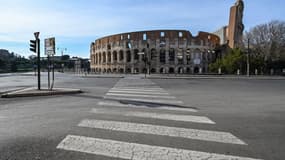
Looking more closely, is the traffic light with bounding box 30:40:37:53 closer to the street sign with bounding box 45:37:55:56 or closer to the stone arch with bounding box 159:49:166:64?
the street sign with bounding box 45:37:55:56

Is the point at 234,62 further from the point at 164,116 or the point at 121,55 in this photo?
the point at 164,116

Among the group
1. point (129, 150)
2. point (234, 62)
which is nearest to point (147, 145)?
point (129, 150)

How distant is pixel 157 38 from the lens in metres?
75.2

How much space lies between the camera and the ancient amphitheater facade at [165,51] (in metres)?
75.1

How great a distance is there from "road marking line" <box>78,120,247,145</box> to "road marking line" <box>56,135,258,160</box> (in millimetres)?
769

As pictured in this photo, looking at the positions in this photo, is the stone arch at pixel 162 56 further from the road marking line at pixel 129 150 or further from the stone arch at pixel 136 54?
the road marking line at pixel 129 150

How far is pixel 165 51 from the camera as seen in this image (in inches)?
2985

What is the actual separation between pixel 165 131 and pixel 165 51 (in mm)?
72260

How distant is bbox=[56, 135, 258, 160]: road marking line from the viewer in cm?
346

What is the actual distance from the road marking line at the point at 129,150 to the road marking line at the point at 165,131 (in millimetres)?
769

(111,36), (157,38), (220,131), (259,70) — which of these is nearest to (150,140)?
Answer: (220,131)

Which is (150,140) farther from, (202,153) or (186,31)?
(186,31)

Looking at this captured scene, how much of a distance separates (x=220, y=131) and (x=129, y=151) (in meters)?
2.37

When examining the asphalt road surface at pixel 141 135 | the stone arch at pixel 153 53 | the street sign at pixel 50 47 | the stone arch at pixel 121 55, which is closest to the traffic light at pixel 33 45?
the street sign at pixel 50 47
